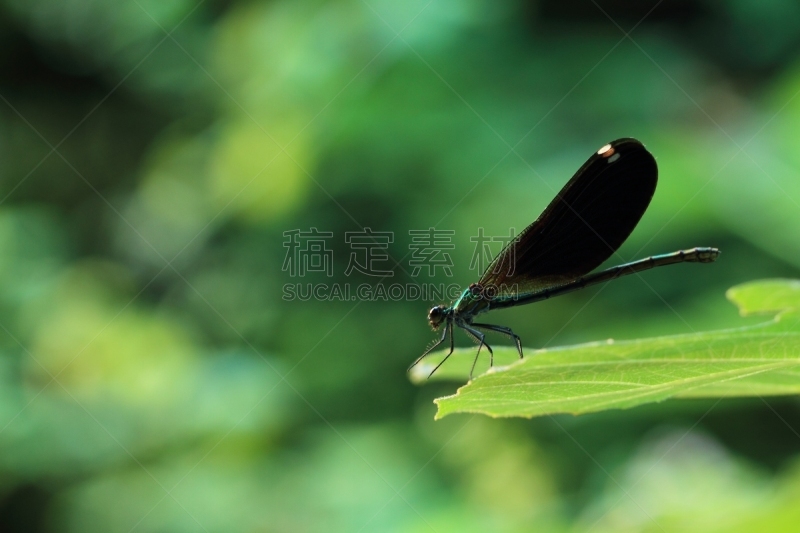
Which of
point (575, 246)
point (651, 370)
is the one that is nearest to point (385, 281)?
point (575, 246)

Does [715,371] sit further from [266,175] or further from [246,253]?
[246,253]

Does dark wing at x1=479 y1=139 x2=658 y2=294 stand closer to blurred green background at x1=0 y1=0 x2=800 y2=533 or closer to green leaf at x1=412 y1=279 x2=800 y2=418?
blurred green background at x1=0 y1=0 x2=800 y2=533

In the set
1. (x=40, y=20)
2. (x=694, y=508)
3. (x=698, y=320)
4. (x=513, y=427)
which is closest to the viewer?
(x=694, y=508)

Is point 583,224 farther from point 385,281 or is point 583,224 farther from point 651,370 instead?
point 385,281

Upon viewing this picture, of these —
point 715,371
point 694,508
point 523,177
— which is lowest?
point 694,508

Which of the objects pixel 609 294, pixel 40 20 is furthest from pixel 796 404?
pixel 40 20
